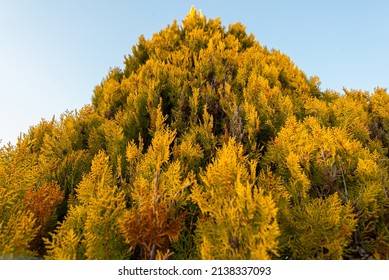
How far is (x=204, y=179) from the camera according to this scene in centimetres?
304

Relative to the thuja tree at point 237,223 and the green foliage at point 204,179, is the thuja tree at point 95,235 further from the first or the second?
the thuja tree at point 237,223

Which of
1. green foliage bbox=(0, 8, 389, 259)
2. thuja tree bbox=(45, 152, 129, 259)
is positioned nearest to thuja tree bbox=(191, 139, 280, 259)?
green foliage bbox=(0, 8, 389, 259)

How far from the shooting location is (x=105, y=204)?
115 inches

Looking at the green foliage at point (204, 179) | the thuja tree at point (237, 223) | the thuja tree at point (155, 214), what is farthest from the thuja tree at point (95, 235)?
the thuja tree at point (237, 223)

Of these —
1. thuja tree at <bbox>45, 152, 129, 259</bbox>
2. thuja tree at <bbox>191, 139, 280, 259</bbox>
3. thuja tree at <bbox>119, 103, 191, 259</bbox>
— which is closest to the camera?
thuja tree at <bbox>191, 139, 280, 259</bbox>

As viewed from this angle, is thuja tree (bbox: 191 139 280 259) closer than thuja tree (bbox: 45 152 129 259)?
Yes

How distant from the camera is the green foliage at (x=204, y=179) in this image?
2.81m

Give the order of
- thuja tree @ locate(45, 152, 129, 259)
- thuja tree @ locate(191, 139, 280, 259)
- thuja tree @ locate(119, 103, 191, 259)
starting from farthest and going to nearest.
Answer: thuja tree @ locate(119, 103, 191, 259) < thuja tree @ locate(45, 152, 129, 259) < thuja tree @ locate(191, 139, 280, 259)

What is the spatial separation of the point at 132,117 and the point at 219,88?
2.19 meters

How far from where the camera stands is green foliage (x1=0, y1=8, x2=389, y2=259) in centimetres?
281

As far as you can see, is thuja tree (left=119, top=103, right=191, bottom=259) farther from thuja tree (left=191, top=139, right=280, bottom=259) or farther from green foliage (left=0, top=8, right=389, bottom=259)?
thuja tree (left=191, top=139, right=280, bottom=259)

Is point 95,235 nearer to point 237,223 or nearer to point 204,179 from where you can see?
point 204,179
